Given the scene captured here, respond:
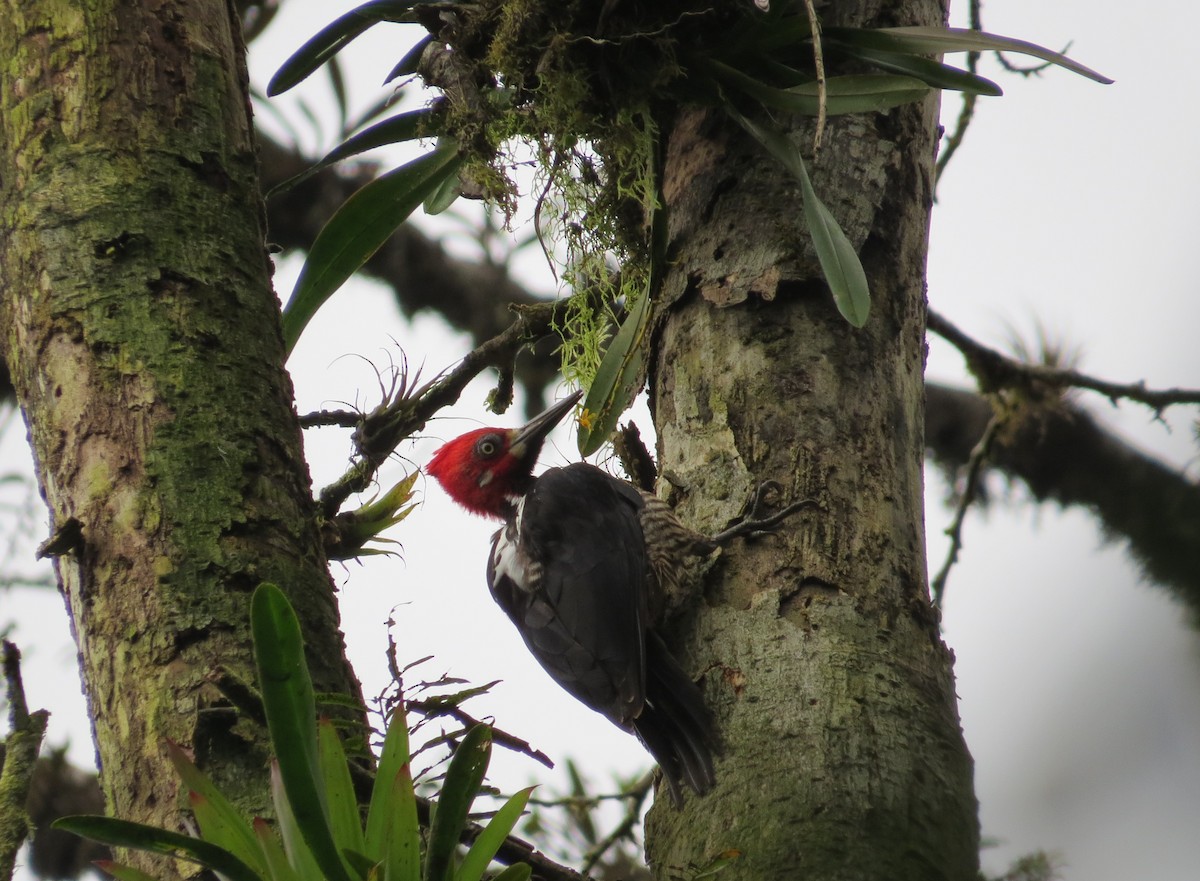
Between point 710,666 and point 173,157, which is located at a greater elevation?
point 173,157

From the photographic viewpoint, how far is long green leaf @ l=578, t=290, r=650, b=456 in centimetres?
318

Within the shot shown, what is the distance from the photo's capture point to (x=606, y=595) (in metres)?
3.25

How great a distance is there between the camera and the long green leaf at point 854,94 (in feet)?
8.75

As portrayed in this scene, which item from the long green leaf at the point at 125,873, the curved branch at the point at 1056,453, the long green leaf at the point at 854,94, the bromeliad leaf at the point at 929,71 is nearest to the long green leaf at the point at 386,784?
the long green leaf at the point at 125,873

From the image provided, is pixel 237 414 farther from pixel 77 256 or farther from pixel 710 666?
pixel 710 666

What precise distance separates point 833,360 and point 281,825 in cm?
168

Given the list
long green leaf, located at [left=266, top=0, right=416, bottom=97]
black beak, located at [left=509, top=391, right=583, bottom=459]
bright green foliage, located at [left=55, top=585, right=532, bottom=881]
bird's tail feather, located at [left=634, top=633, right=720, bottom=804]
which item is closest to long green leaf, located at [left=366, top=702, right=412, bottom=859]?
bright green foliage, located at [left=55, top=585, right=532, bottom=881]

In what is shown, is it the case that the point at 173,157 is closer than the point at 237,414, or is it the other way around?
the point at 237,414

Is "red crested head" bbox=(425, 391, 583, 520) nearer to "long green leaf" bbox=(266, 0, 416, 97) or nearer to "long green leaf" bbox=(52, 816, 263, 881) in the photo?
"long green leaf" bbox=(266, 0, 416, 97)

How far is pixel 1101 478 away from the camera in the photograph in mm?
5465

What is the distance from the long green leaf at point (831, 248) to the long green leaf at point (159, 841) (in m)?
1.53

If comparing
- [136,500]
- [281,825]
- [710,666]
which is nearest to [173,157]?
[136,500]

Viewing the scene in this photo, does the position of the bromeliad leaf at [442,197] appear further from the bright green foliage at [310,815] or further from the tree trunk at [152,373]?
the bright green foliage at [310,815]

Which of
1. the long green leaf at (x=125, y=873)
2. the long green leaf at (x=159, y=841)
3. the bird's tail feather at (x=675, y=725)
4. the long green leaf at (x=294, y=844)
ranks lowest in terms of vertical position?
the long green leaf at (x=125, y=873)
